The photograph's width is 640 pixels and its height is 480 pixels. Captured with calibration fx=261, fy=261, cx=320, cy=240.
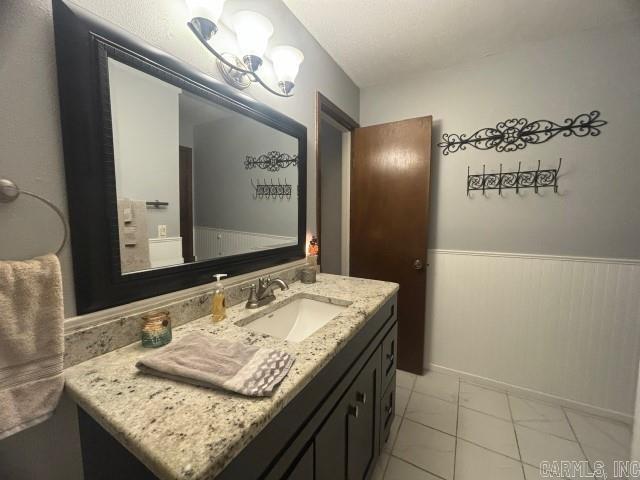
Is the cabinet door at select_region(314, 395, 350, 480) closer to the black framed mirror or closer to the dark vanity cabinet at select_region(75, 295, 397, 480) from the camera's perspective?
the dark vanity cabinet at select_region(75, 295, 397, 480)

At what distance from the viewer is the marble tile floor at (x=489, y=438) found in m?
1.34

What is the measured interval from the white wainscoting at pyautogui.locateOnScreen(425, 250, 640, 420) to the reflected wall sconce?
1.70m

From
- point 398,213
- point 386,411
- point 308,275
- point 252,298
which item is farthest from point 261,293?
point 398,213

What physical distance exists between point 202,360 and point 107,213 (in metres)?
0.50

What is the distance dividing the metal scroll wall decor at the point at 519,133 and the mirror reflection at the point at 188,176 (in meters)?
1.32

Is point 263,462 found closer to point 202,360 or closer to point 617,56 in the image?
point 202,360

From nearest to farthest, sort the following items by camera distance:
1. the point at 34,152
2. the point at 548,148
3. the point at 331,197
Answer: the point at 34,152 < the point at 548,148 < the point at 331,197

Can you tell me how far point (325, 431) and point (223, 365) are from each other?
0.40m

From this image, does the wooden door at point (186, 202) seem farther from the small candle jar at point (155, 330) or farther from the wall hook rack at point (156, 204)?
the small candle jar at point (155, 330)

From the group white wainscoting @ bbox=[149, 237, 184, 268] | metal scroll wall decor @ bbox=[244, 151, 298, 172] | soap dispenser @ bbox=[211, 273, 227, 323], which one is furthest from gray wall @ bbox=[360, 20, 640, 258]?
white wainscoting @ bbox=[149, 237, 184, 268]

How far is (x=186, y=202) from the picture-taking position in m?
1.03

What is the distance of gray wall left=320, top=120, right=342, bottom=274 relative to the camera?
Answer: 2.59 meters

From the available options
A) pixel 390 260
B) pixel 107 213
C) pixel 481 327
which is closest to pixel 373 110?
pixel 390 260

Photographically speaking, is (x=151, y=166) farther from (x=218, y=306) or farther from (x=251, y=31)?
(x=251, y=31)
